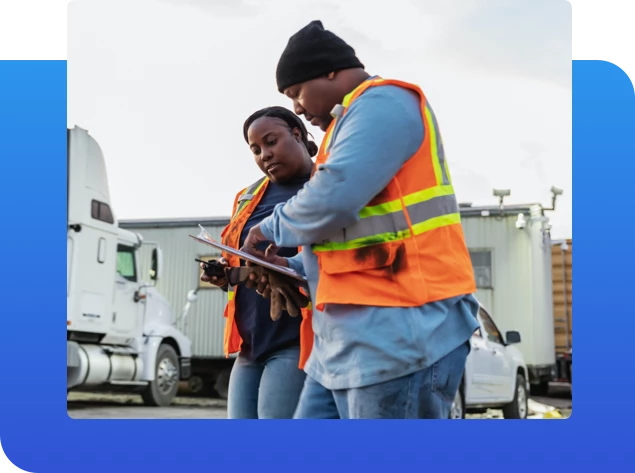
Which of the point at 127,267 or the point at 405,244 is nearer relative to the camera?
the point at 405,244

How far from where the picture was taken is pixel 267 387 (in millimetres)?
2518

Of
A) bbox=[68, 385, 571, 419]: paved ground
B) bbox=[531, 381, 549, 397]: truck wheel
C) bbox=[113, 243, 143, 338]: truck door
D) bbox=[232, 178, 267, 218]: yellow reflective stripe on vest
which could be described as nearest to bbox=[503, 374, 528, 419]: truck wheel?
bbox=[531, 381, 549, 397]: truck wheel

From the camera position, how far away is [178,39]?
9.36 ft

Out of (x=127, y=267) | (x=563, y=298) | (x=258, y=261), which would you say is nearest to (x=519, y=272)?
(x=563, y=298)

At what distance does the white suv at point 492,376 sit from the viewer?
4.04 metres

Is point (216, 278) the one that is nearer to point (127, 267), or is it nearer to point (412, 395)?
point (412, 395)

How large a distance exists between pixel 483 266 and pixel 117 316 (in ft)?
13.2

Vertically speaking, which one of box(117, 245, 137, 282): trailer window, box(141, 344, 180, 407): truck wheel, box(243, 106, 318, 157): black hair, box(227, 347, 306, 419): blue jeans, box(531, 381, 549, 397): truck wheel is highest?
box(243, 106, 318, 157): black hair

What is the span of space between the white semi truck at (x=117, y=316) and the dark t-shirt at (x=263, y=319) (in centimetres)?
97

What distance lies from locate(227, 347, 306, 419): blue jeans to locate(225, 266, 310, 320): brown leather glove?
0.27 metres

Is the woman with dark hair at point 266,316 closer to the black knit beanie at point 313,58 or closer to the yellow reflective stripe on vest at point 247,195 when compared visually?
the yellow reflective stripe on vest at point 247,195

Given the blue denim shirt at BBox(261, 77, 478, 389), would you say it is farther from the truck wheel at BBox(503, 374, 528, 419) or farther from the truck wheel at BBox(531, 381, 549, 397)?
the truck wheel at BBox(503, 374, 528, 419)

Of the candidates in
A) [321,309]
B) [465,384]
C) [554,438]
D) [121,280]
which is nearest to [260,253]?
[321,309]

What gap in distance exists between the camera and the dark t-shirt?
8.34ft
